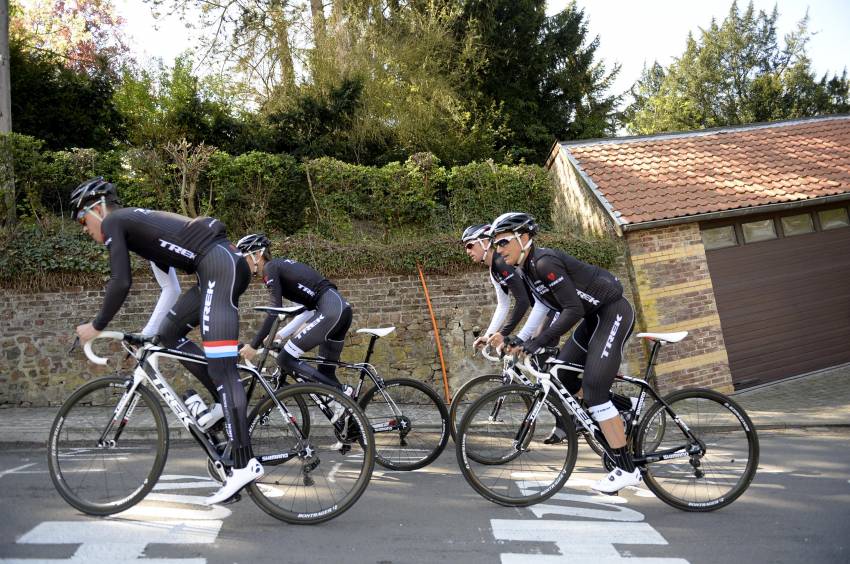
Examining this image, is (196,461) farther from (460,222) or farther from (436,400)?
(460,222)

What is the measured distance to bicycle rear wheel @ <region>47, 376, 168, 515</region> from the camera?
170 inches

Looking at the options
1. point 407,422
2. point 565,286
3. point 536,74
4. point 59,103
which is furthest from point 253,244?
point 536,74

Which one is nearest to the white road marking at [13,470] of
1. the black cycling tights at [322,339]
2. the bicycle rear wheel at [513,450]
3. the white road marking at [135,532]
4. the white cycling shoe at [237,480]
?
the white road marking at [135,532]

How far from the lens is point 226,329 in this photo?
4.35 metres

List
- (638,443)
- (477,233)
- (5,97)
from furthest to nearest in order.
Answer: (5,97) → (477,233) → (638,443)

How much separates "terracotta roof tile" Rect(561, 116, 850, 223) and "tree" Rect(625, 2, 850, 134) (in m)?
20.9

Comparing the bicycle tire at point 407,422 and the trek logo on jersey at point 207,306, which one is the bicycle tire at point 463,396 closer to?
the bicycle tire at point 407,422

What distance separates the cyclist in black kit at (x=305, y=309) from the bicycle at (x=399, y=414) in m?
0.11

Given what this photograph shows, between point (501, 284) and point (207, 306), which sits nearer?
point (207, 306)

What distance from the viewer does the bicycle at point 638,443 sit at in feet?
16.1

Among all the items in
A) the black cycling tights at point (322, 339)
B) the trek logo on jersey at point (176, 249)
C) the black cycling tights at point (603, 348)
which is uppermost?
the trek logo on jersey at point (176, 249)

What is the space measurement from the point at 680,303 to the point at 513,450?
773 centimetres

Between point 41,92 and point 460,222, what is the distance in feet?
34.0

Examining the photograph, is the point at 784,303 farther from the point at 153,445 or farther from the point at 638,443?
Result: the point at 153,445
